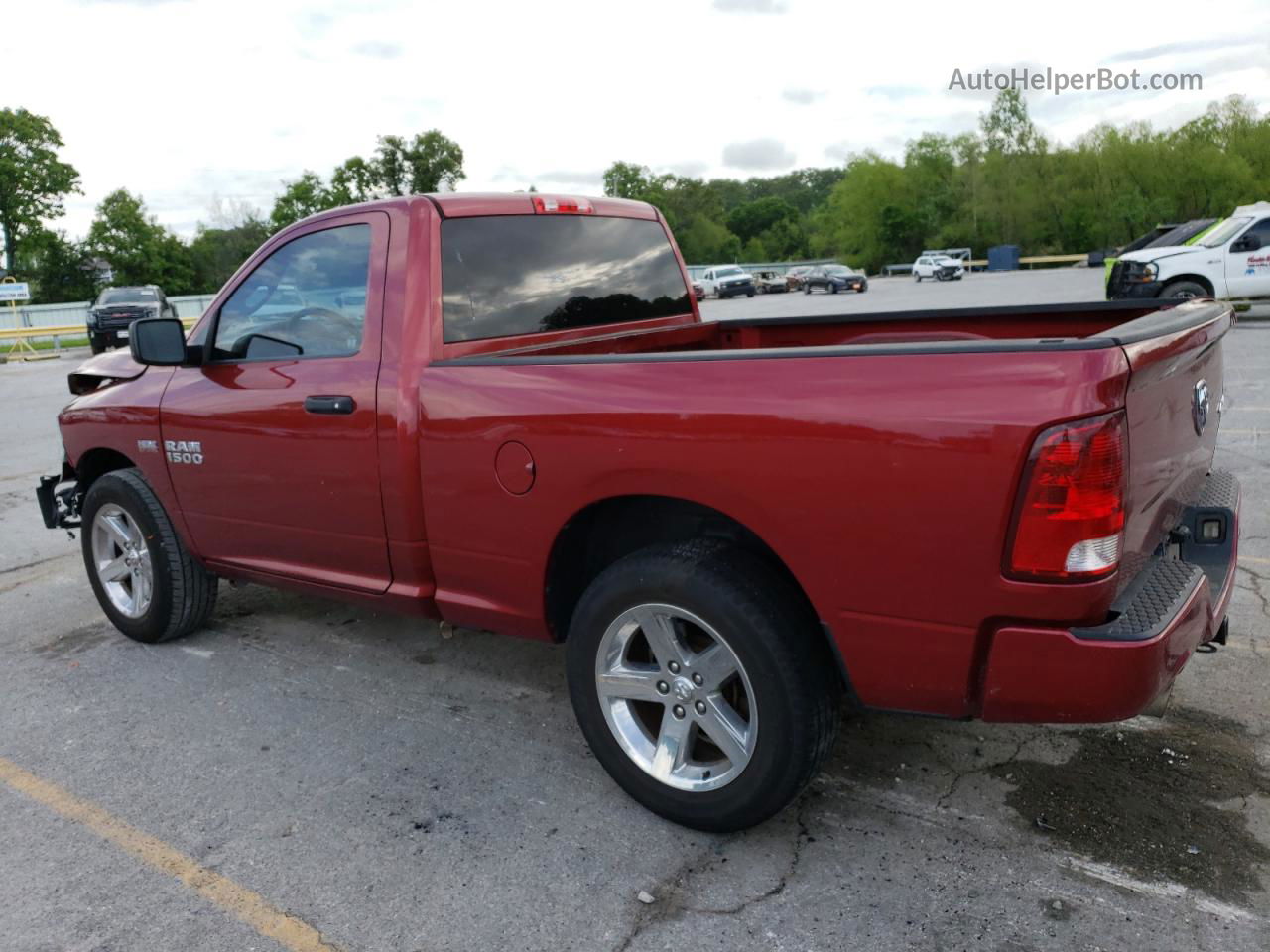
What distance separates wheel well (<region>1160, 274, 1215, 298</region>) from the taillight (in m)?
14.0

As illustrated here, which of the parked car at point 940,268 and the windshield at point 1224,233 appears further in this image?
the parked car at point 940,268

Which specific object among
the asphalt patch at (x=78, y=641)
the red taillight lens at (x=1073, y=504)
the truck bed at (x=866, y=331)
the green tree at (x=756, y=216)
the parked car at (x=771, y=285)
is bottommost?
the asphalt patch at (x=78, y=641)

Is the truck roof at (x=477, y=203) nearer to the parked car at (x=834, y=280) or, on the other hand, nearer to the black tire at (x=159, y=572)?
the black tire at (x=159, y=572)

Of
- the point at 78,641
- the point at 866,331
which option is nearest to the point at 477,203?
the point at 866,331

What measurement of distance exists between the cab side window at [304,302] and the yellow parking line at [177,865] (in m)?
1.69

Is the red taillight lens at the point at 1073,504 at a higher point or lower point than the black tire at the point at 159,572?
higher

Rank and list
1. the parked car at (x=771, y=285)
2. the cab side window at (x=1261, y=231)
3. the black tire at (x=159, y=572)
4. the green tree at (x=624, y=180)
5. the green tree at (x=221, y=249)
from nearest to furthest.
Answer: the black tire at (x=159, y=572)
the cab side window at (x=1261, y=231)
the parked car at (x=771, y=285)
the green tree at (x=221, y=249)
the green tree at (x=624, y=180)

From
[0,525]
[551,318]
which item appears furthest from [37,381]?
[551,318]

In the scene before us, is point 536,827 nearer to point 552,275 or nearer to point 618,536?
point 618,536

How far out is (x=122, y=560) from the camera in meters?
4.72

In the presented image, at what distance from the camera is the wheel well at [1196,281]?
15.4m

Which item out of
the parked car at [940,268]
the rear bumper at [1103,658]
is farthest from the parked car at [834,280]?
the rear bumper at [1103,658]

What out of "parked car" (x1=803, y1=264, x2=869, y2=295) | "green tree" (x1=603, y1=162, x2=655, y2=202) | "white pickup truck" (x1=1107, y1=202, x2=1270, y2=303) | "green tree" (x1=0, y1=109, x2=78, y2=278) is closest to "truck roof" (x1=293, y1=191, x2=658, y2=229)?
"white pickup truck" (x1=1107, y1=202, x2=1270, y2=303)

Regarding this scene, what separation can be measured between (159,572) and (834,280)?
145 ft
